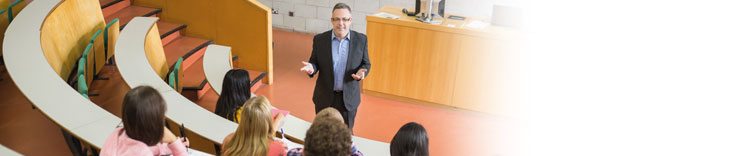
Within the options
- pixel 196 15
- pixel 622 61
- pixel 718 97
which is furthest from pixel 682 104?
pixel 196 15

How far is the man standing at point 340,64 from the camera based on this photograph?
3797 millimetres

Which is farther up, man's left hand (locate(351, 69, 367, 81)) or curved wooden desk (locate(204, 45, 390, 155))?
man's left hand (locate(351, 69, 367, 81))

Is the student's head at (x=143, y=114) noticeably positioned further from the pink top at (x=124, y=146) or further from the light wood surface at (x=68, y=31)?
the light wood surface at (x=68, y=31)

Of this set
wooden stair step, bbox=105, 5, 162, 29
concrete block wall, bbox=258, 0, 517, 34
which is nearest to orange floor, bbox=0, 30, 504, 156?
wooden stair step, bbox=105, 5, 162, 29

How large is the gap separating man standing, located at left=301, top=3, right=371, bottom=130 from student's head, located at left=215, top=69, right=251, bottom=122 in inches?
26.6

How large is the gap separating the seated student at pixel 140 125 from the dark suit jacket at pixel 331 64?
174 cm

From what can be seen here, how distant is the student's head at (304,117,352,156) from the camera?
70.5 inches

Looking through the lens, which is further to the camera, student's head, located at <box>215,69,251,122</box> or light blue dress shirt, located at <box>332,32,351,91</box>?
light blue dress shirt, located at <box>332,32,351,91</box>

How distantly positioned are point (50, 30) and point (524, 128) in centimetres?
427

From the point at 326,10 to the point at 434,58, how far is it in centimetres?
296

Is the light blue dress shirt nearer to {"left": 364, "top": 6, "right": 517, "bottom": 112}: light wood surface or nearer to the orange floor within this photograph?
the orange floor

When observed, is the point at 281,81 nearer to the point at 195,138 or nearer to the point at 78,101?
the point at 195,138

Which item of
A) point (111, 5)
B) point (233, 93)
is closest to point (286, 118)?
point (233, 93)

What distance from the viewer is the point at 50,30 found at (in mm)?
4117
